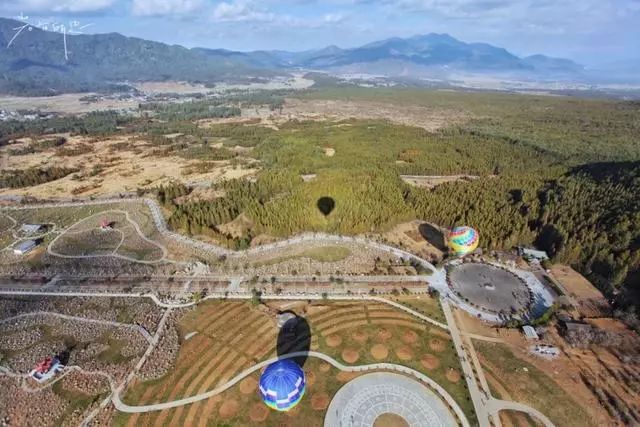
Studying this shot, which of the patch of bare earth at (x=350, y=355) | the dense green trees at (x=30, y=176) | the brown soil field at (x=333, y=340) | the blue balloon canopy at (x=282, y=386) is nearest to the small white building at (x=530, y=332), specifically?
the patch of bare earth at (x=350, y=355)

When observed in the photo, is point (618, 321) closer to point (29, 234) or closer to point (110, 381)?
point (110, 381)

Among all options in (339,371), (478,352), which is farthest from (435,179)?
(339,371)

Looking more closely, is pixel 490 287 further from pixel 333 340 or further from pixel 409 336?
pixel 333 340

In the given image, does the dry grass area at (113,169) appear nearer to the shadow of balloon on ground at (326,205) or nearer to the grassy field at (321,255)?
the shadow of balloon on ground at (326,205)

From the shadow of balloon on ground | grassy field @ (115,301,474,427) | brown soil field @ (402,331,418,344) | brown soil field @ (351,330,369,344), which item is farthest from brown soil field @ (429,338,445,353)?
the shadow of balloon on ground

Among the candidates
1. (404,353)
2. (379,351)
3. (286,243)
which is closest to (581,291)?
(404,353)
